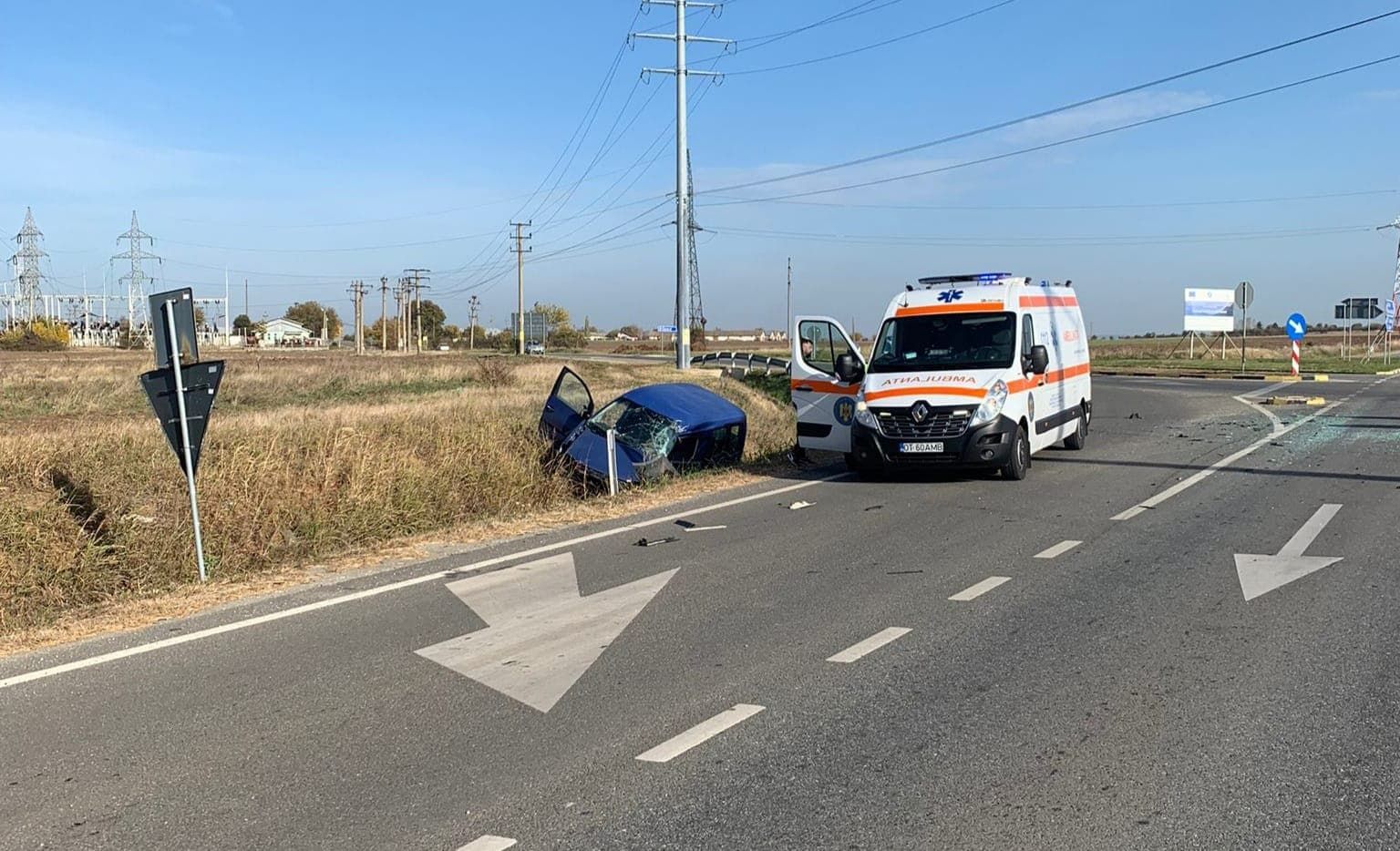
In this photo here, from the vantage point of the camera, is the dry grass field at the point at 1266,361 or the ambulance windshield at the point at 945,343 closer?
the ambulance windshield at the point at 945,343

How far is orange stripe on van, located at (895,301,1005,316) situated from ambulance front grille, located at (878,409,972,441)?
2084 mm

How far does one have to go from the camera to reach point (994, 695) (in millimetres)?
5422

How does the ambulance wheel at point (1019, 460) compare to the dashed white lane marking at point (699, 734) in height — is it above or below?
above

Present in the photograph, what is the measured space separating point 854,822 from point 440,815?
5.11 feet

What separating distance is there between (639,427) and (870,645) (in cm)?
846

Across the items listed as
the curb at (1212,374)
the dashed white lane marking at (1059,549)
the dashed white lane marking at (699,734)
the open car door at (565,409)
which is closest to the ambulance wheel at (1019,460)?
the dashed white lane marking at (1059,549)

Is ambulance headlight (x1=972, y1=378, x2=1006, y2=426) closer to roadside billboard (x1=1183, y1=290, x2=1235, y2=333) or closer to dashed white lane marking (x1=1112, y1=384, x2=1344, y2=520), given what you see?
dashed white lane marking (x1=1112, y1=384, x2=1344, y2=520)

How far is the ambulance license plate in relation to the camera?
1287 centimetres

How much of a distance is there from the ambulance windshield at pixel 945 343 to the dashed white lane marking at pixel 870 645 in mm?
7600

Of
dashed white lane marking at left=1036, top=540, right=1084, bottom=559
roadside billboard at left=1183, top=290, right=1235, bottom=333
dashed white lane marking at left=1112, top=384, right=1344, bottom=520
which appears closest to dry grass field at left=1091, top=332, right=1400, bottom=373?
roadside billboard at left=1183, top=290, right=1235, bottom=333

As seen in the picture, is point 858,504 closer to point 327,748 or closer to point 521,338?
point 327,748

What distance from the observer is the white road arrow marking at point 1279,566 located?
7.70 meters

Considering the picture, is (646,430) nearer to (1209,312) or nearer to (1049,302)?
(1049,302)

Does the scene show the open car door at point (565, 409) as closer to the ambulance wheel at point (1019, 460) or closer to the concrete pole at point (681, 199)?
the ambulance wheel at point (1019, 460)
